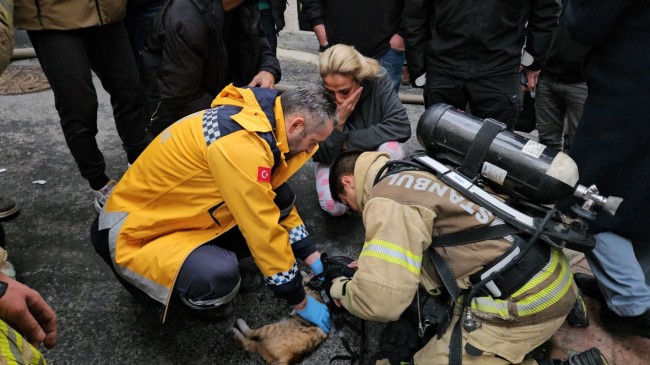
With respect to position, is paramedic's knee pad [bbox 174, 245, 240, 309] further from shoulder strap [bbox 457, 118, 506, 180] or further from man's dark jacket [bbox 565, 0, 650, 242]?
man's dark jacket [bbox 565, 0, 650, 242]

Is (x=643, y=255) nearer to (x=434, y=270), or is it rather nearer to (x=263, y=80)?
(x=434, y=270)

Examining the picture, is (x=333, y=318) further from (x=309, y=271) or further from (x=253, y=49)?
(x=253, y=49)

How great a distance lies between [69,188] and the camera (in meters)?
3.28

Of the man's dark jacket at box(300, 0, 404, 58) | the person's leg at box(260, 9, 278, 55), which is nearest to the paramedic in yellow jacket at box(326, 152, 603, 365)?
the man's dark jacket at box(300, 0, 404, 58)

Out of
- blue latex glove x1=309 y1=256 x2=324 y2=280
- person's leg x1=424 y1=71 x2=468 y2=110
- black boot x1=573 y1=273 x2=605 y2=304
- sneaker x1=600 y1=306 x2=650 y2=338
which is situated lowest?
black boot x1=573 y1=273 x2=605 y2=304

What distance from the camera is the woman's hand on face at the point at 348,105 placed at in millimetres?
2891

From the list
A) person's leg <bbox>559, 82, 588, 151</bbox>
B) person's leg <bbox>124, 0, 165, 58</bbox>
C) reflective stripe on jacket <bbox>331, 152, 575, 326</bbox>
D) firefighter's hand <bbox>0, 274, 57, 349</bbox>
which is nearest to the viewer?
firefighter's hand <bbox>0, 274, 57, 349</bbox>

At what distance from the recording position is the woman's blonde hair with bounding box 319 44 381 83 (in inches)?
108

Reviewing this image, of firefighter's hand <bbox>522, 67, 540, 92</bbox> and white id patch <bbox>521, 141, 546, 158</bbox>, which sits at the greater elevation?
white id patch <bbox>521, 141, 546, 158</bbox>

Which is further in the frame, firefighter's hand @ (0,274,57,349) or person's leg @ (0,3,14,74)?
person's leg @ (0,3,14,74)

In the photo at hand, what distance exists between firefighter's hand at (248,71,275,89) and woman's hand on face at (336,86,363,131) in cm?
56

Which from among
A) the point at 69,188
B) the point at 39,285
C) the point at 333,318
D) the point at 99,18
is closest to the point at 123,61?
the point at 99,18

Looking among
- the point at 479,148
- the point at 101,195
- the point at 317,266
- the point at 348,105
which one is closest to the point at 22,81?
the point at 101,195

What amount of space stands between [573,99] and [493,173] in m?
1.82
